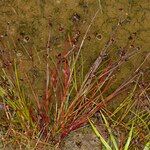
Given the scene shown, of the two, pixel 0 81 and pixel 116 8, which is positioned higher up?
pixel 116 8

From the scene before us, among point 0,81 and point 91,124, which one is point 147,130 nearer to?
point 91,124

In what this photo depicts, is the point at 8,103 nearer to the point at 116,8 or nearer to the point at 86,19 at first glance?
the point at 86,19

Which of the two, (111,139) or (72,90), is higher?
(72,90)

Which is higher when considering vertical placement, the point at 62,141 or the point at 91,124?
the point at 91,124

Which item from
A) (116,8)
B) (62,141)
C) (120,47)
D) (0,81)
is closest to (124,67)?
(120,47)

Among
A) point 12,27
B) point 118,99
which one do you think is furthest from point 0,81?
point 118,99

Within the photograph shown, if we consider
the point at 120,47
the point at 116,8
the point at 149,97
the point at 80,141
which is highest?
the point at 116,8
